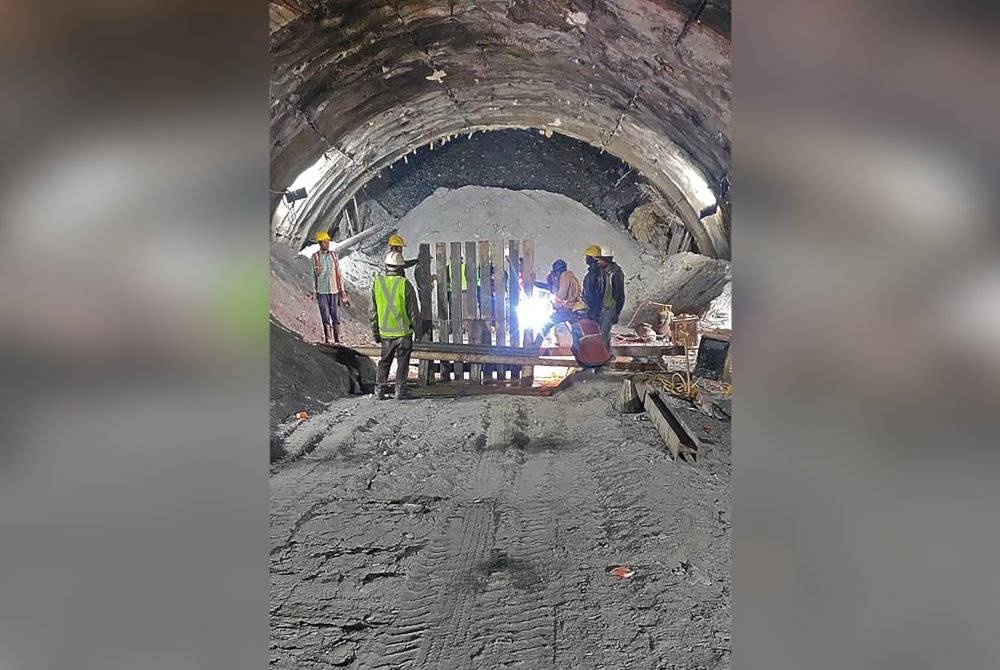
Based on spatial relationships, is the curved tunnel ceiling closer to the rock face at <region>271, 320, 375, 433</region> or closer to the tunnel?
the tunnel

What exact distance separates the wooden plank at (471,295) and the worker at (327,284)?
2372 mm

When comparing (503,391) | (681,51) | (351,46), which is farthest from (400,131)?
(681,51)

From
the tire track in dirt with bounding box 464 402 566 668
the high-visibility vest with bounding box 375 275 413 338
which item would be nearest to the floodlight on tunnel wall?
the high-visibility vest with bounding box 375 275 413 338

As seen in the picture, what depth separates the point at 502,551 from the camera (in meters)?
4.23

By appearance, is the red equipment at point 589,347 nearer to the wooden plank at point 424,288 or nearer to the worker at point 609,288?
the worker at point 609,288

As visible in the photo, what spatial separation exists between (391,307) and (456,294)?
6.12ft

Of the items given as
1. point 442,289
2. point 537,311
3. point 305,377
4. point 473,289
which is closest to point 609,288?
point 473,289

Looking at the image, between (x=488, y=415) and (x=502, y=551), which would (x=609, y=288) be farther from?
(x=502, y=551)

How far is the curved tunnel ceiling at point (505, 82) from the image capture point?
644 cm

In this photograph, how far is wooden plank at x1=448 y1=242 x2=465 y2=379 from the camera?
34.0 feet

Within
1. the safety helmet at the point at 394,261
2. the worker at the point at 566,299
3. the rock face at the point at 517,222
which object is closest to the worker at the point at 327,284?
the safety helmet at the point at 394,261
